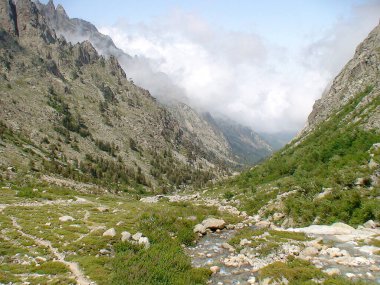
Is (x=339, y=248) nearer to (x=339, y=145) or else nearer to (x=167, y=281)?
(x=167, y=281)

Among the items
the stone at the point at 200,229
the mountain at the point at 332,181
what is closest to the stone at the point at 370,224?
the mountain at the point at 332,181

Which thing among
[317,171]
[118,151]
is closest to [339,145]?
[317,171]

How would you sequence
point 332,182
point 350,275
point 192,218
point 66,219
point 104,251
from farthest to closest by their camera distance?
point 192,218 → point 332,182 → point 66,219 → point 104,251 → point 350,275

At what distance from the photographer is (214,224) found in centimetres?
3259

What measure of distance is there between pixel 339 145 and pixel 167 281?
119 ft

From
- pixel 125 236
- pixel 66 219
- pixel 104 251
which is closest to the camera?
pixel 104 251

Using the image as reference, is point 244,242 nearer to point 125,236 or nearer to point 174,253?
point 174,253

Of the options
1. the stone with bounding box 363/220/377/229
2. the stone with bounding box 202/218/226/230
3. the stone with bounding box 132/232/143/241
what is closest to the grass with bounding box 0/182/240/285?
the stone with bounding box 132/232/143/241

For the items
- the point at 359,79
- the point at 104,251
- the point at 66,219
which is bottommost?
the point at 104,251

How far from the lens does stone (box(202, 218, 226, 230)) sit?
3237 centimetres

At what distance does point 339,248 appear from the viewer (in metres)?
21.2

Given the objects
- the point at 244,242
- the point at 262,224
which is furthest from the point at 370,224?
the point at 244,242

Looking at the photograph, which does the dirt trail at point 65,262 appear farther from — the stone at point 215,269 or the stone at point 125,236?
the stone at point 215,269

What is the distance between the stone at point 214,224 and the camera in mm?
32372
